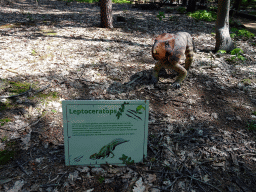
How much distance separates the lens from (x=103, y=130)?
2.10 metres

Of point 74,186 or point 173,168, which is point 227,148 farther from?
point 74,186

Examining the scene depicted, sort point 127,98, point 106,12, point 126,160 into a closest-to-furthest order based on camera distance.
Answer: point 126,160 → point 127,98 → point 106,12

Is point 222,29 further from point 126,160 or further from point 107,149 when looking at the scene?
point 107,149

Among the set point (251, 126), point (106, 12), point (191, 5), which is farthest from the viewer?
point (191, 5)

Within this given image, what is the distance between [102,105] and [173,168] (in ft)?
4.15

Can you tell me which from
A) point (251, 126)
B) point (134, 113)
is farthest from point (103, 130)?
point (251, 126)

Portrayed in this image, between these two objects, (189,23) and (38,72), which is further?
(189,23)

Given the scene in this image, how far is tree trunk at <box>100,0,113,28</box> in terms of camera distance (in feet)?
24.1

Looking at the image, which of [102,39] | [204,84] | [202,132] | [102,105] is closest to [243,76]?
[204,84]

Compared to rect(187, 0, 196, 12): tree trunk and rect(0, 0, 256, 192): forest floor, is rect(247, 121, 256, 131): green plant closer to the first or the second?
rect(0, 0, 256, 192): forest floor

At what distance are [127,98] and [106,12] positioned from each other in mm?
5369

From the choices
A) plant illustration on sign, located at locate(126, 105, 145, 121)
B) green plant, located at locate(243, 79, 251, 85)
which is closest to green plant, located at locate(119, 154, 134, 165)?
plant illustration on sign, located at locate(126, 105, 145, 121)

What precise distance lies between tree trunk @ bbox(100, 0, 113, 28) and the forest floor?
4.18ft

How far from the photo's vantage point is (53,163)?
2334 millimetres
